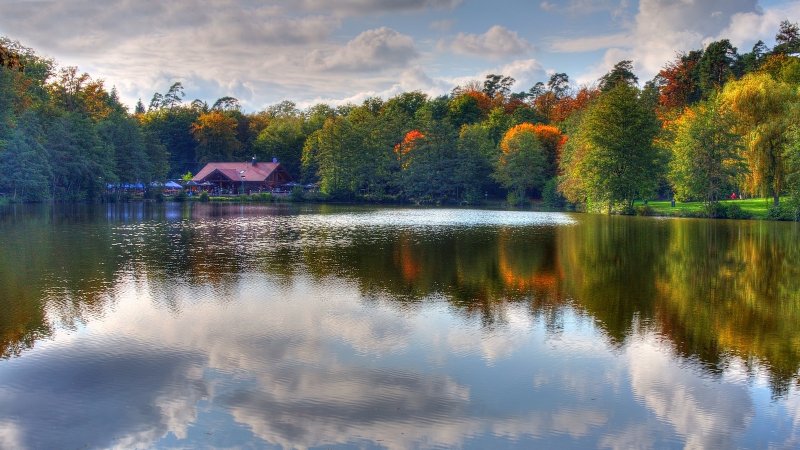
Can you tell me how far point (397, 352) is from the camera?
11.6m

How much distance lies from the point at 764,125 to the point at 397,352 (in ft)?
140

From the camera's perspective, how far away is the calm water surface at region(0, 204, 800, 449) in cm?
833

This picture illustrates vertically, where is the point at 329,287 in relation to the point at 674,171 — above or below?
below

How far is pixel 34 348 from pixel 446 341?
728cm

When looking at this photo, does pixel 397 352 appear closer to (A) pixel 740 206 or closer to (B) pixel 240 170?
(A) pixel 740 206

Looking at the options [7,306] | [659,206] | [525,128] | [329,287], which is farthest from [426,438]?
[525,128]

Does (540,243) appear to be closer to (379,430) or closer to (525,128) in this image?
(379,430)

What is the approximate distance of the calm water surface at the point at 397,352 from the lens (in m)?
8.33

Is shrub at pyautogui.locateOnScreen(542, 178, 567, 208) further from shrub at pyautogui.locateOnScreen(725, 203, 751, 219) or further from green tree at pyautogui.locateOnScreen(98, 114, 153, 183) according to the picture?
green tree at pyautogui.locateOnScreen(98, 114, 153, 183)

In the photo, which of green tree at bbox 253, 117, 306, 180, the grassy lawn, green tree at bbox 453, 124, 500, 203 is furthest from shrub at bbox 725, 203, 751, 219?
green tree at bbox 253, 117, 306, 180

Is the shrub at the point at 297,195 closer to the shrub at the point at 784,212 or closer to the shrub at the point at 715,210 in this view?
the shrub at the point at 715,210

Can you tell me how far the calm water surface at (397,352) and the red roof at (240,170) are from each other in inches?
3052

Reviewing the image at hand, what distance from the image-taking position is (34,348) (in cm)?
1157

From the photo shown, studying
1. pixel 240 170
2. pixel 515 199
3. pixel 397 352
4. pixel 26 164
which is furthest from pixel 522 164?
pixel 397 352
